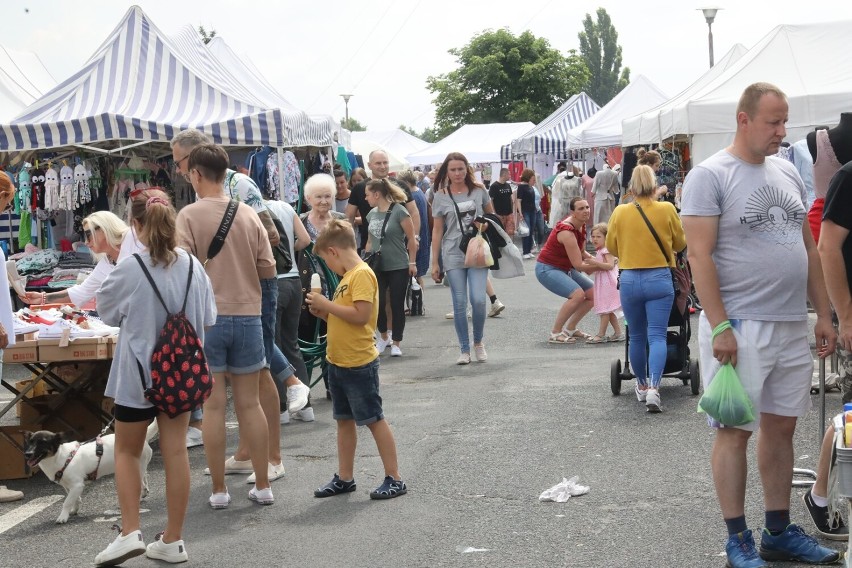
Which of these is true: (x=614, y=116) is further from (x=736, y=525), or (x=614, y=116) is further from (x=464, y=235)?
(x=736, y=525)

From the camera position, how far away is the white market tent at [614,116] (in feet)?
91.7

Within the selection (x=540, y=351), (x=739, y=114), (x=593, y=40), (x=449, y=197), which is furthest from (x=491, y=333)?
(x=593, y=40)

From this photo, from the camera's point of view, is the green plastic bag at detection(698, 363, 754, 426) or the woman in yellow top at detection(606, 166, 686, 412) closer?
the green plastic bag at detection(698, 363, 754, 426)

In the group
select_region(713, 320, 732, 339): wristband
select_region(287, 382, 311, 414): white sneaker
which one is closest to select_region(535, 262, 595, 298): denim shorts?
select_region(287, 382, 311, 414): white sneaker

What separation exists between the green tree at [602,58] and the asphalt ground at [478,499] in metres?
99.1

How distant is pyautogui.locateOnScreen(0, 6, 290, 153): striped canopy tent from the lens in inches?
497

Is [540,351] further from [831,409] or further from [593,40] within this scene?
[593,40]

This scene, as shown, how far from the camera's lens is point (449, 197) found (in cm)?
1098

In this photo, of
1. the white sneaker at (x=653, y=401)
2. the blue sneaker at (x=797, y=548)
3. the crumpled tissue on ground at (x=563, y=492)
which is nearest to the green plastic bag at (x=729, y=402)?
the blue sneaker at (x=797, y=548)

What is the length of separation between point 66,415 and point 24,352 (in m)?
0.98

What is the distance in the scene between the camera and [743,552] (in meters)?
4.66

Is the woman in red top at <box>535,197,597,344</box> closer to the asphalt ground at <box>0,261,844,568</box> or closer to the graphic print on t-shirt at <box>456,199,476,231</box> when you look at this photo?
the graphic print on t-shirt at <box>456,199,476,231</box>

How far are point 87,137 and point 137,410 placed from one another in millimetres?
8091

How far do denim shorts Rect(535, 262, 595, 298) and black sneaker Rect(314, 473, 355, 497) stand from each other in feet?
20.3
